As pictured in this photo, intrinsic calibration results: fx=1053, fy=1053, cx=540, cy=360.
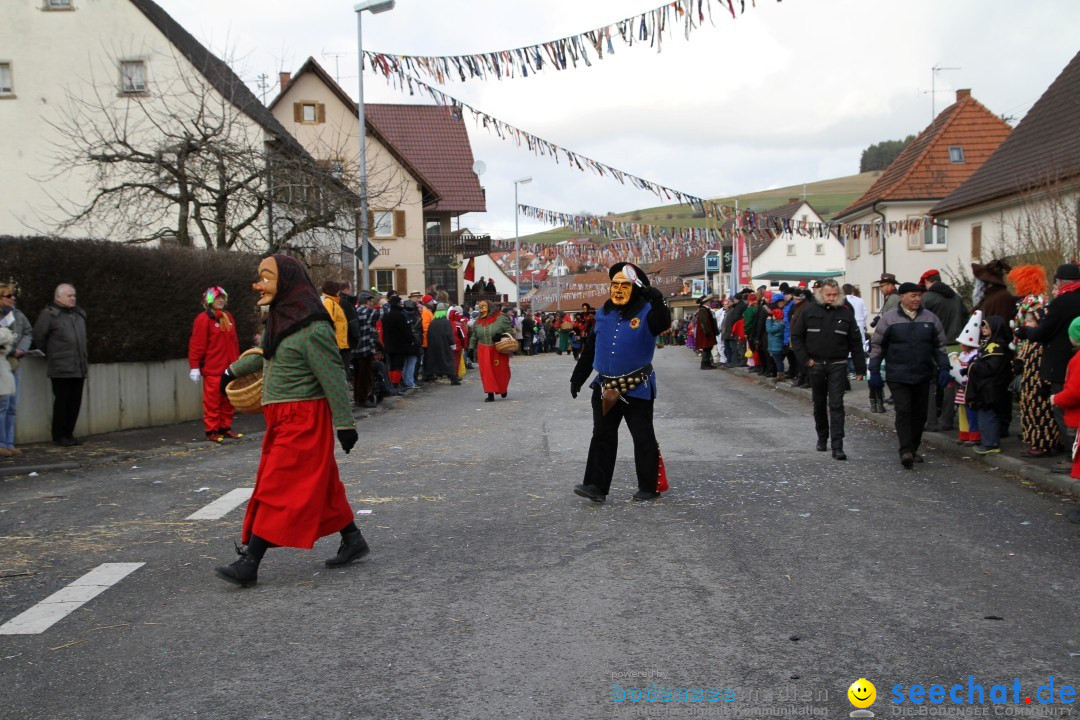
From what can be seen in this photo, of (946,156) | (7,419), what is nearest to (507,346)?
(7,419)

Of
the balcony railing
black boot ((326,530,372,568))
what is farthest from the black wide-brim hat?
the balcony railing

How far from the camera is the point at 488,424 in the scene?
1498 cm

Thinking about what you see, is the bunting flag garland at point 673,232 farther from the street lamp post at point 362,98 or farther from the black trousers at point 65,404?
the black trousers at point 65,404

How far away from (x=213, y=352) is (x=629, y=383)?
21.6 feet

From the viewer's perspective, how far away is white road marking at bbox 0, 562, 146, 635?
5.42 metres

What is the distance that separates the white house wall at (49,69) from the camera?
34031 millimetres

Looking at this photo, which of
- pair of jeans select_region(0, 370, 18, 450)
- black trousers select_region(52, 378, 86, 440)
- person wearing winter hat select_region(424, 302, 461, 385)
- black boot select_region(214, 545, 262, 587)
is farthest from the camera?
person wearing winter hat select_region(424, 302, 461, 385)

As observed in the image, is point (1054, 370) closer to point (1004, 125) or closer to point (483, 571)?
point (483, 571)

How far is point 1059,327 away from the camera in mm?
8875

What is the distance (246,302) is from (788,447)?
9.25 metres

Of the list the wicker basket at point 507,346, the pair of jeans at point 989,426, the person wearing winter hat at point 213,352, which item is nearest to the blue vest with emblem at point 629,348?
the pair of jeans at point 989,426

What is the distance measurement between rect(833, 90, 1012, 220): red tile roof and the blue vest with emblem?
38.4m

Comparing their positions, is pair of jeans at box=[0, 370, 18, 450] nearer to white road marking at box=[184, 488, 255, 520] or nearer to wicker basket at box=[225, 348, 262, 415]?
white road marking at box=[184, 488, 255, 520]

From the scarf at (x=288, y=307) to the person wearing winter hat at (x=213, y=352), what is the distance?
22.6 feet
